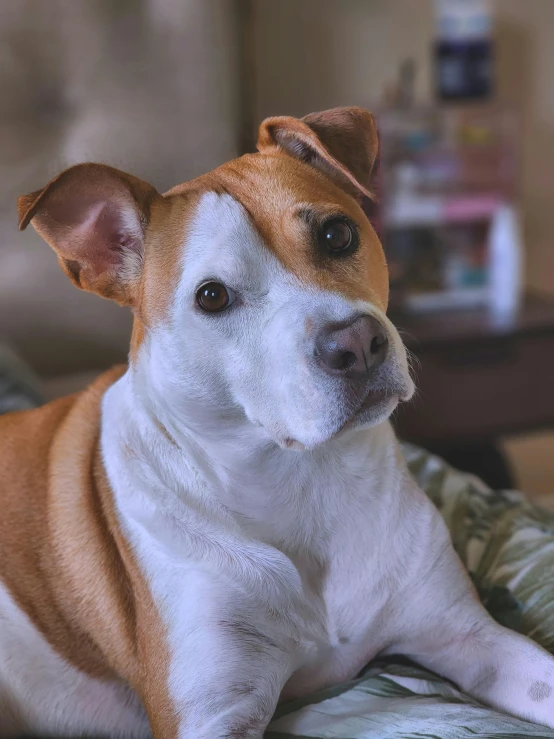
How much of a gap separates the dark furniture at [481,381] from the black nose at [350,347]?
54.9 inches

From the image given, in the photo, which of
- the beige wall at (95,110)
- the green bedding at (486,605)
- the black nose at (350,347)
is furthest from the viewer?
the beige wall at (95,110)

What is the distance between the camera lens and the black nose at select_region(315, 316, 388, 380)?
0.77m

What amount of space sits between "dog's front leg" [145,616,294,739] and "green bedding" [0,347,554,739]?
100 millimetres

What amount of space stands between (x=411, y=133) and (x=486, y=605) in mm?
1557

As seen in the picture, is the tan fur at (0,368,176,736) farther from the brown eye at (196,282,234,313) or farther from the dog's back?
the brown eye at (196,282,234,313)

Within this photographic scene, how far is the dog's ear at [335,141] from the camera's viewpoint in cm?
95

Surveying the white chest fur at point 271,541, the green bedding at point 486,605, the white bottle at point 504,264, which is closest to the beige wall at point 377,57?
the white bottle at point 504,264

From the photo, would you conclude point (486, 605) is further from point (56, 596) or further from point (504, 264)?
point (504, 264)

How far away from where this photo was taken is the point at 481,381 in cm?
227

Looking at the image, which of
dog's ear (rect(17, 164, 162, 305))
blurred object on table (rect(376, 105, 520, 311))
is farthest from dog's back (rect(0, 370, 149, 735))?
blurred object on table (rect(376, 105, 520, 311))

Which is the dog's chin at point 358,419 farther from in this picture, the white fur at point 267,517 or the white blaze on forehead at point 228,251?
the white blaze on forehead at point 228,251

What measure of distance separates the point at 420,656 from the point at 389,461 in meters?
0.26

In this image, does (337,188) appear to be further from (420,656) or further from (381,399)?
(420,656)

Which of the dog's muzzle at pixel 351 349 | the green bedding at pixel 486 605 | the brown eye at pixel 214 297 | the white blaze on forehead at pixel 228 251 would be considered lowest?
the green bedding at pixel 486 605
